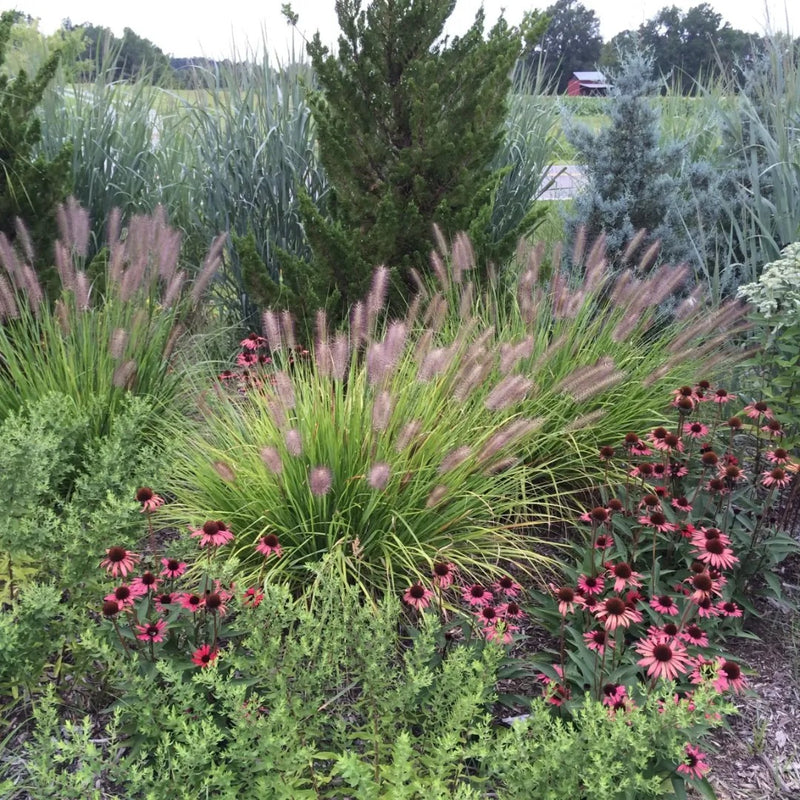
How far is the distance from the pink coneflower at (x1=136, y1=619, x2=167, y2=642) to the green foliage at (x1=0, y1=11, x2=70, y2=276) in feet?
11.3

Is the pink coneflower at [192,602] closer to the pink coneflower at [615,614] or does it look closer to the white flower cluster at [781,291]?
the pink coneflower at [615,614]

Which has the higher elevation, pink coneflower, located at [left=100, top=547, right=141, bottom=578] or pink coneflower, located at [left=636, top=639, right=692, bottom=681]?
pink coneflower, located at [left=100, top=547, right=141, bottom=578]

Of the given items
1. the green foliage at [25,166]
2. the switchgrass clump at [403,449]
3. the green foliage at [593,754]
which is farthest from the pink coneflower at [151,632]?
the green foliage at [25,166]

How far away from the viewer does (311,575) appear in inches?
110

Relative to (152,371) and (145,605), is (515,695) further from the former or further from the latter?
(152,371)

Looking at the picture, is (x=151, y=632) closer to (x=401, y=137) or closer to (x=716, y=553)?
(x=716, y=553)

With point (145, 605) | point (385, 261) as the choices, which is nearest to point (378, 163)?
point (385, 261)

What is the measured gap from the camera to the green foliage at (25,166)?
4.58 m

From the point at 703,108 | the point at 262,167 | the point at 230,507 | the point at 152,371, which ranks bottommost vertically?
the point at 230,507

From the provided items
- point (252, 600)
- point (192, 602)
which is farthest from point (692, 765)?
point (192, 602)

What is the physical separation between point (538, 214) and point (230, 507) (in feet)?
9.50

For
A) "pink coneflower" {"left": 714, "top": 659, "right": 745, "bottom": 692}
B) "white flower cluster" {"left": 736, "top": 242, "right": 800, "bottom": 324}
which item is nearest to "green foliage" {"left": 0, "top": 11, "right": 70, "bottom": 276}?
"white flower cluster" {"left": 736, "top": 242, "right": 800, "bottom": 324}

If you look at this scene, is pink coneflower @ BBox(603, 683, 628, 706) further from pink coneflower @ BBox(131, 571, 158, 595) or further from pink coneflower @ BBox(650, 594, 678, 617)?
pink coneflower @ BBox(131, 571, 158, 595)

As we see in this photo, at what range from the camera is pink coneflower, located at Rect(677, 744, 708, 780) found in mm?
1923
